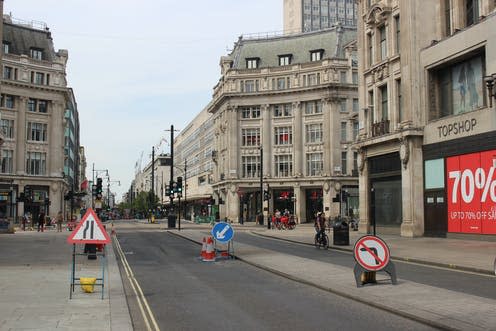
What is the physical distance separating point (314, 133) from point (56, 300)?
67.6m

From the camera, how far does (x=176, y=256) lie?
73.9ft

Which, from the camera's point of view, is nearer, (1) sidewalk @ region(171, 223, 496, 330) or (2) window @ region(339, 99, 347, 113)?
(1) sidewalk @ region(171, 223, 496, 330)

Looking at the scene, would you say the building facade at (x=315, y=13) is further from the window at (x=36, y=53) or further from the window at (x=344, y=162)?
the window at (x=36, y=53)

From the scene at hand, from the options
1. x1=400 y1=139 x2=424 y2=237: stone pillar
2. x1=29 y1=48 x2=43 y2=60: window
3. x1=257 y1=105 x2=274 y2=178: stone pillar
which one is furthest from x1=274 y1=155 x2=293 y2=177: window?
x1=400 y1=139 x2=424 y2=237: stone pillar

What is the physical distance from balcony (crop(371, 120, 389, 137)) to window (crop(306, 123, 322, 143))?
3765cm

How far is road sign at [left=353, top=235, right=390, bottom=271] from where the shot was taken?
12.6 meters

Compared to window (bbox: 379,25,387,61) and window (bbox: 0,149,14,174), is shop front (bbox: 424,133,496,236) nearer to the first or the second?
window (bbox: 379,25,387,61)

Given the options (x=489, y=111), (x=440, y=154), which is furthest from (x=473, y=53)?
(x=440, y=154)

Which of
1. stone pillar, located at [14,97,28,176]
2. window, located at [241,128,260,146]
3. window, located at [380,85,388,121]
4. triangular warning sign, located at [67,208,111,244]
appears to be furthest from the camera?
window, located at [241,128,260,146]

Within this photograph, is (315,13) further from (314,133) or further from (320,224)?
(320,224)

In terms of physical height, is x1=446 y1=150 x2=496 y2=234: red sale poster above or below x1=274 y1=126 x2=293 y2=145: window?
below

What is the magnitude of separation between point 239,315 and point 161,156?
151 metres

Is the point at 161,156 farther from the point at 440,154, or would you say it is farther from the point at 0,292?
the point at 0,292

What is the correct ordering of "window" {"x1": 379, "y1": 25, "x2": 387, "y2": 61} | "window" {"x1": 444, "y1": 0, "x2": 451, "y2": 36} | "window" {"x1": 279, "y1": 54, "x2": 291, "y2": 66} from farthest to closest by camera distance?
1. "window" {"x1": 279, "y1": 54, "x2": 291, "y2": 66}
2. "window" {"x1": 379, "y1": 25, "x2": 387, "y2": 61}
3. "window" {"x1": 444, "y1": 0, "x2": 451, "y2": 36}
